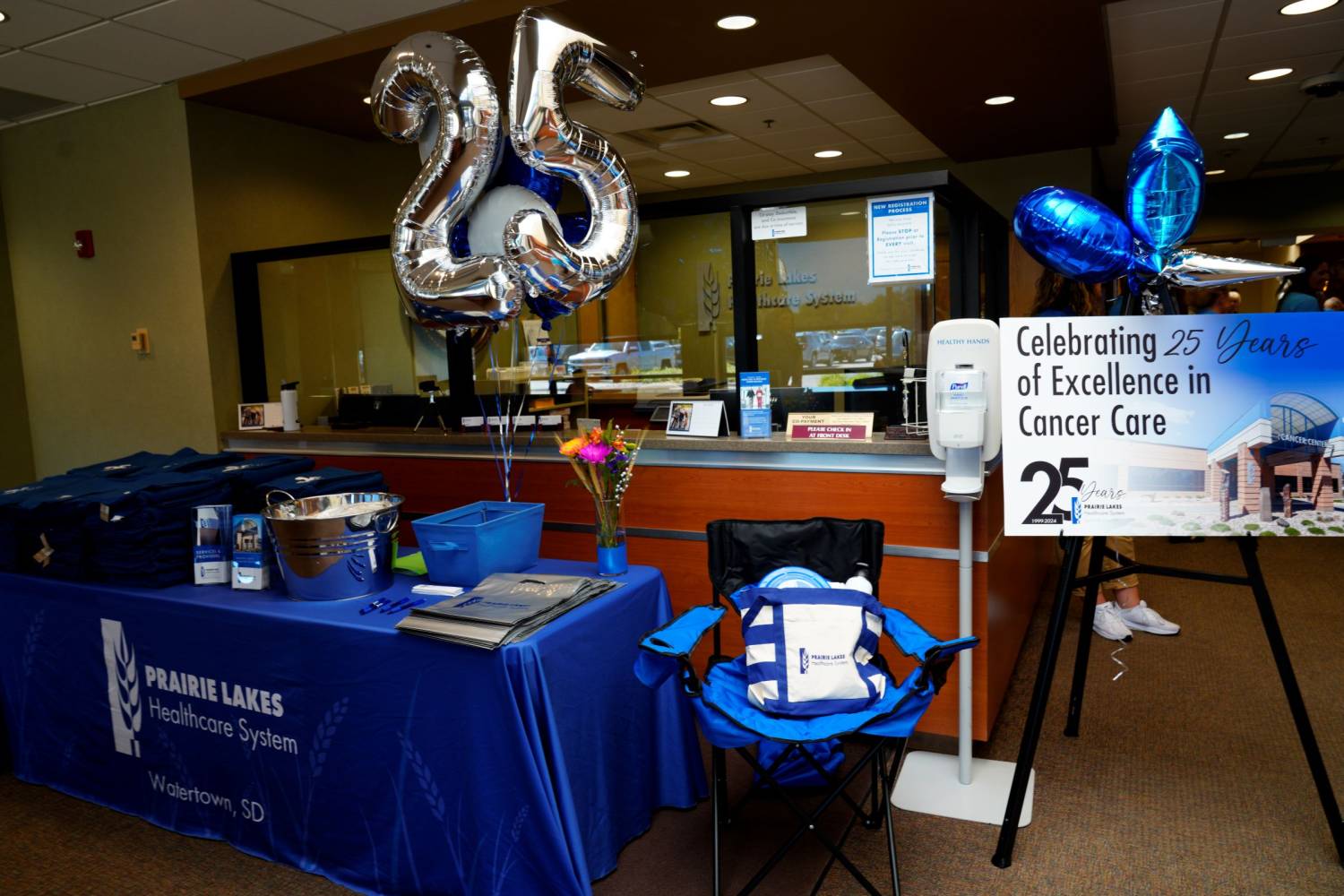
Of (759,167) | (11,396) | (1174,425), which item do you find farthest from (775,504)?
(759,167)

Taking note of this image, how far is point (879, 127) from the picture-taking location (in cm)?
668

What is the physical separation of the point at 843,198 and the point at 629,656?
71.6 inches

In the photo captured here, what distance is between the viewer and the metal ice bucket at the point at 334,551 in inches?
89.6

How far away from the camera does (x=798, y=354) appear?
315 inches

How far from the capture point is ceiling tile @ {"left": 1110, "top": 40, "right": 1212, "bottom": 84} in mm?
4984

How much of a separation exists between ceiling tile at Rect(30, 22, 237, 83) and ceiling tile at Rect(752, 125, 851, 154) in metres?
3.82

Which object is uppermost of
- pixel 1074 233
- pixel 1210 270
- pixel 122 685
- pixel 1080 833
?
pixel 1074 233

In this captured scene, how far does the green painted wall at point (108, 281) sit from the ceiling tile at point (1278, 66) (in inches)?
235

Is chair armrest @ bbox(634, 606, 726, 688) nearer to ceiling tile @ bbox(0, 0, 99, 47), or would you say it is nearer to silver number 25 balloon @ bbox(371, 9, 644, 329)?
silver number 25 balloon @ bbox(371, 9, 644, 329)

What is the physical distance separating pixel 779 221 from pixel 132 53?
128 inches

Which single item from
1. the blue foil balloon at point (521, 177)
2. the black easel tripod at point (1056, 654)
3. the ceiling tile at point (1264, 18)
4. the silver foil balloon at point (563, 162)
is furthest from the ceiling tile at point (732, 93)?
the black easel tripod at point (1056, 654)

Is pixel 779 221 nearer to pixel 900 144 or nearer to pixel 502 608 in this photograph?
pixel 502 608

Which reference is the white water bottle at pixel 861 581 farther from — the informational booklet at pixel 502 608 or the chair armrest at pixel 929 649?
the informational booklet at pixel 502 608

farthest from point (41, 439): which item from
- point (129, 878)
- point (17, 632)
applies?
point (129, 878)
